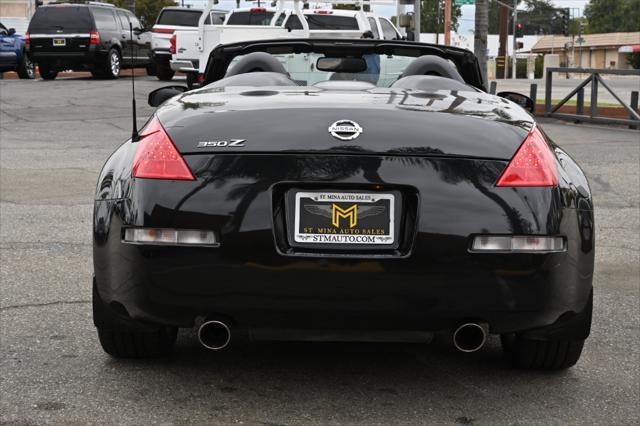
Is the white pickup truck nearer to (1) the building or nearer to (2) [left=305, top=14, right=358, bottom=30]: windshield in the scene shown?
(2) [left=305, top=14, right=358, bottom=30]: windshield

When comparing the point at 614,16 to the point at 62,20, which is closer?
the point at 62,20

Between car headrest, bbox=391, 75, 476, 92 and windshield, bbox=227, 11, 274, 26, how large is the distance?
817 inches

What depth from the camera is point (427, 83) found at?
16.4 feet

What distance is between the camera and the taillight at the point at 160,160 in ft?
13.6

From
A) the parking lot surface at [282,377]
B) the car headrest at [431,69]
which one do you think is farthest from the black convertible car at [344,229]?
the car headrest at [431,69]

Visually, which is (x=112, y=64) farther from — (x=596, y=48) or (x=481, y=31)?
(x=596, y=48)

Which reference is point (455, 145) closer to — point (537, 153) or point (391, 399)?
point (537, 153)

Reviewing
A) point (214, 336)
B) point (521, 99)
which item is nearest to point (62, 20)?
point (521, 99)

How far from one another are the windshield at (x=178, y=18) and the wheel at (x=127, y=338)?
2939cm

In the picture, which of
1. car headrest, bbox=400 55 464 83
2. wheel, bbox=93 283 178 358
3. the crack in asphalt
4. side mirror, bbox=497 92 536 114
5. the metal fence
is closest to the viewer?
wheel, bbox=93 283 178 358

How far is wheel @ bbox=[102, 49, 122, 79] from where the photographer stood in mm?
32156

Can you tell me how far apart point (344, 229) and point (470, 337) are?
63cm

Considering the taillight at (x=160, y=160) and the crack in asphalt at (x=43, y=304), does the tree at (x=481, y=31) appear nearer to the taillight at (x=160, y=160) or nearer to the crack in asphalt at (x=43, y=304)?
the crack in asphalt at (x=43, y=304)

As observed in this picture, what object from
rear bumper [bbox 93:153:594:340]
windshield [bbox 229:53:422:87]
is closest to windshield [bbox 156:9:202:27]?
windshield [bbox 229:53:422:87]
